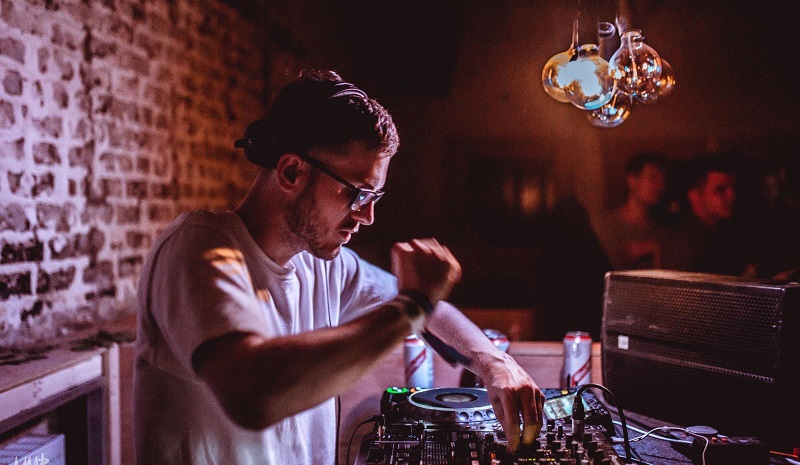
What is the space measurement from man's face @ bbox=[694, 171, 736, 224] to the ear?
17.5ft

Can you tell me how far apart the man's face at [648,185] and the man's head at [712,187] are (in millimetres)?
263

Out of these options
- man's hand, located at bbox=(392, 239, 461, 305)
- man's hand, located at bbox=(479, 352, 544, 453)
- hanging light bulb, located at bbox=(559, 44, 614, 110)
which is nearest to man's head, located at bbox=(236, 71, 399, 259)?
man's hand, located at bbox=(392, 239, 461, 305)

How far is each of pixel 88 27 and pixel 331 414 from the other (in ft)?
6.86

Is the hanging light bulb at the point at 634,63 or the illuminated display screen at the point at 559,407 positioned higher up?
the hanging light bulb at the point at 634,63

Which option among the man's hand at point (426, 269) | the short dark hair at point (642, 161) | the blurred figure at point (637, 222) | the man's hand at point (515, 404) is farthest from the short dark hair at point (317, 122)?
the short dark hair at point (642, 161)

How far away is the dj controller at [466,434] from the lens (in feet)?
4.88

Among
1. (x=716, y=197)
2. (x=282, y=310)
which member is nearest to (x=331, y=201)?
(x=282, y=310)

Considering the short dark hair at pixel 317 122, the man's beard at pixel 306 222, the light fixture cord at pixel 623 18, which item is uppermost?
the light fixture cord at pixel 623 18

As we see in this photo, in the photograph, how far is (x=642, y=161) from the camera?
5965 millimetres

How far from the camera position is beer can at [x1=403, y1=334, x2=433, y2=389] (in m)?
2.29

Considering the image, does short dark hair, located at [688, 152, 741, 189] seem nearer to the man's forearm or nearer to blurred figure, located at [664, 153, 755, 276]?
blurred figure, located at [664, 153, 755, 276]

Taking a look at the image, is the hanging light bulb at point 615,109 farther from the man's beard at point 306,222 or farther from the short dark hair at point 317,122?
the man's beard at point 306,222

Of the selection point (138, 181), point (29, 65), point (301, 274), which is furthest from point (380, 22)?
point (301, 274)

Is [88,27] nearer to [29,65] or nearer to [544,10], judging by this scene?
[29,65]
